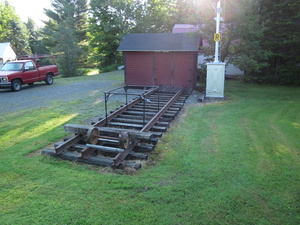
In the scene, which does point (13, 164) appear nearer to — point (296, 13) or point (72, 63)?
point (296, 13)

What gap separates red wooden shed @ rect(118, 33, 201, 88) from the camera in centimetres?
1408

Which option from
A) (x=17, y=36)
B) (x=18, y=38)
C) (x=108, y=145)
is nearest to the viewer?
(x=108, y=145)

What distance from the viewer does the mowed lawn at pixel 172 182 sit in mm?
3277

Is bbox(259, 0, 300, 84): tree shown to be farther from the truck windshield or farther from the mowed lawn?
the truck windshield

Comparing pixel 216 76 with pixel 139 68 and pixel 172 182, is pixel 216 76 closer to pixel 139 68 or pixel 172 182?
pixel 139 68

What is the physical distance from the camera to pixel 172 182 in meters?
4.12

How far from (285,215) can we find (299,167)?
1737 millimetres

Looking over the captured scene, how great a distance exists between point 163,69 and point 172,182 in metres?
11.2

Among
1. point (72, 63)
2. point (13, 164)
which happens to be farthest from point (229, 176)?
point (72, 63)

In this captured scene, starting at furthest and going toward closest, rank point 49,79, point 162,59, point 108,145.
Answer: point 49,79
point 162,59
point 108,145

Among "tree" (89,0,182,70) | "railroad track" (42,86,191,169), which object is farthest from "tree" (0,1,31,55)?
"railroad track" (42,86,191,169)

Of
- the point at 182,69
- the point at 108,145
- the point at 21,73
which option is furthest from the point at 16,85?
the point at 108,145

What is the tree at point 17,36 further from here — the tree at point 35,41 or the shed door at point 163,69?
the shed door at point 163,69

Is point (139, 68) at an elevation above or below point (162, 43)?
below
